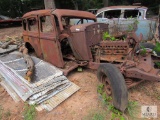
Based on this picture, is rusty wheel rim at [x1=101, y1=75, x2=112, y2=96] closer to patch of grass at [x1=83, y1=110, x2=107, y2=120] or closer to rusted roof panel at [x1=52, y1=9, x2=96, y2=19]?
patch of grass at [x1=83, y1=110, x2=107, y2=120]

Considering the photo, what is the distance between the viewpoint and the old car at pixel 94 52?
2982mm

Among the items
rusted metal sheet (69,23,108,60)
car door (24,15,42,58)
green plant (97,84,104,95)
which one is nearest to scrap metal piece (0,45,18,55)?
car door (24,15,42,58)

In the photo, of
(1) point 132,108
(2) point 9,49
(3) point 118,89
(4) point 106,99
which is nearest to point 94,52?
(4) point 106,99

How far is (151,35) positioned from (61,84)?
16.8 ft

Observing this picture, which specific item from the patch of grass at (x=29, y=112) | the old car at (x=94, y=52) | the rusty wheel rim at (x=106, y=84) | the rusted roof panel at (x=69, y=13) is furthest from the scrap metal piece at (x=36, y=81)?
the rusted roof panel at (x=69, y=13)

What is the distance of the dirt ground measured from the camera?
3035mm

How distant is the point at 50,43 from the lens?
14.4ft

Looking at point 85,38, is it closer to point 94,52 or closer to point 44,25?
point 94,52

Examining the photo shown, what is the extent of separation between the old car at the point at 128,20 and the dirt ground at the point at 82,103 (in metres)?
3.25

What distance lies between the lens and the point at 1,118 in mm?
3033

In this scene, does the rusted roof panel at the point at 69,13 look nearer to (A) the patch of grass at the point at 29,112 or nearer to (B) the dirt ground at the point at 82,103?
(B) the dirt ground at the point at 82,103

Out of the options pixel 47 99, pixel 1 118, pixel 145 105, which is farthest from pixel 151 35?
pixel 1 118

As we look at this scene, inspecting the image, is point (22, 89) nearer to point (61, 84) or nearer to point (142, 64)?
point (61, 84)

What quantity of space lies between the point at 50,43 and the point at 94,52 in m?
1.22
